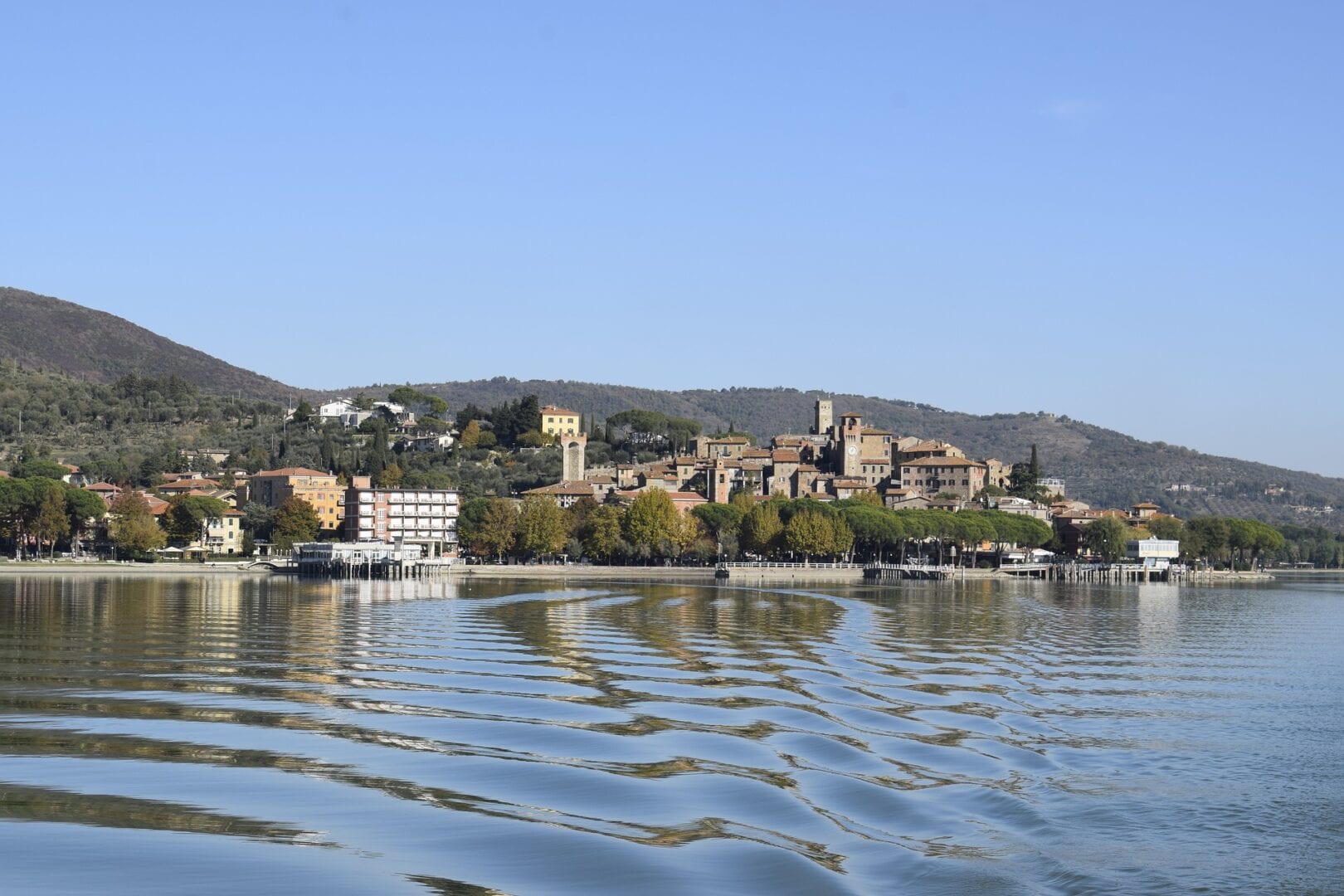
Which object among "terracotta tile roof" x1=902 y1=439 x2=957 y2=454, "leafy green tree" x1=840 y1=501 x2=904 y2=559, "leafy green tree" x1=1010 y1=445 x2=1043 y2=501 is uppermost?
"terracotta tile roof" x1=902 y1=439 x2=957 y2=454

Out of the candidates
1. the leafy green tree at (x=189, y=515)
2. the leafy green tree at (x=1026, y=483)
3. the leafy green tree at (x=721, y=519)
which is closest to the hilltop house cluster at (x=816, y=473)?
the leafy green tree at (x=1026, y=483)

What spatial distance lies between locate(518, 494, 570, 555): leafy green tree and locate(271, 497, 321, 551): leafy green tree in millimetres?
16806

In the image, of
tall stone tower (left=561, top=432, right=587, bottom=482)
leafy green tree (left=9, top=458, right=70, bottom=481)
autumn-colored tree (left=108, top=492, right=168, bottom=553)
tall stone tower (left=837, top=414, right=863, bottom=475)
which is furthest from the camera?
tall stone tower (left=837, top=414, right=863, bottom=475)

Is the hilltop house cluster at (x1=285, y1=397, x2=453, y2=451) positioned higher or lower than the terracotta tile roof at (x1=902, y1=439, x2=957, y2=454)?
higher

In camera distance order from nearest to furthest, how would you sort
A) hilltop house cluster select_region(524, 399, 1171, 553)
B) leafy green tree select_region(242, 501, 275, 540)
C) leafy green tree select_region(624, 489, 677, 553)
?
leafy green tree select_region(624, 489, 677, 553) → leafy green tree select_region(242, 501, 275, 540) → hilltop house cluster select_region(524, 399, 1171, 553)

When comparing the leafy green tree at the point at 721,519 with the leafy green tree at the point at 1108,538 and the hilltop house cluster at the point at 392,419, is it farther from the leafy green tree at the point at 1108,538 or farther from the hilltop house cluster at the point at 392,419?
the hilltop house cluster at the point at 392,419

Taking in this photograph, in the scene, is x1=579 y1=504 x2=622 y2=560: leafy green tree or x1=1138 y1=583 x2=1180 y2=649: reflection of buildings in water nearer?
x1=1138 y1=583 x2=1180 y2=649: reflection of buildings in water

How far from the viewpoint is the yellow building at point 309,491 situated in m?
125

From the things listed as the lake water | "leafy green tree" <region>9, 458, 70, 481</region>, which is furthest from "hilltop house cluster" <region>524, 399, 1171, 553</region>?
the lake water

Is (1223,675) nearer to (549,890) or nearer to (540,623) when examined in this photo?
(540,623)

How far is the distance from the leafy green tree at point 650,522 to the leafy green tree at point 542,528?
4996mm

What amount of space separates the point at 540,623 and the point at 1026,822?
30185mm

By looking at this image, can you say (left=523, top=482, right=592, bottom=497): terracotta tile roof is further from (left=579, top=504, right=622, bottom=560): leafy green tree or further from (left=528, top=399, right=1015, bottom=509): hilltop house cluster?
(left=579, top=504, right=622, bottom=560): leafy green tree

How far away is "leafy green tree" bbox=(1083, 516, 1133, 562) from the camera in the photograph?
4872 inches
